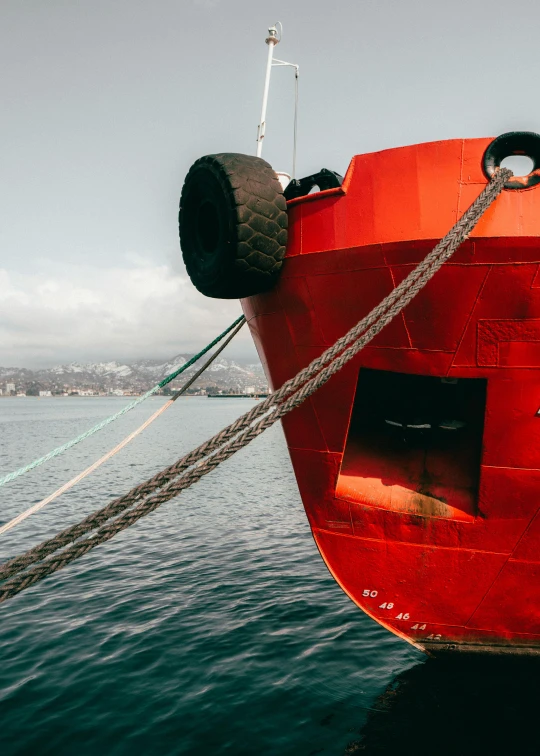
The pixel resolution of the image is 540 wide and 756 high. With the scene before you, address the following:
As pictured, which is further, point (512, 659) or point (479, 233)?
point (512, 659)

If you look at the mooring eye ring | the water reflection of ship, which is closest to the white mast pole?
the mooring eye ring

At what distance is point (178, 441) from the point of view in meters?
44.5

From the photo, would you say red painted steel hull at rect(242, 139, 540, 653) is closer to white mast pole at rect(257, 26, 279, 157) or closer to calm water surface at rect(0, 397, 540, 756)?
calm water surface at rect(0, 397, 540, 756)

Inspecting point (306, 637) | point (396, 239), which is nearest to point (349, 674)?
point (306, 637)

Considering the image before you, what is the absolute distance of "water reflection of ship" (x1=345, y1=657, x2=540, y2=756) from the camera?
5074 mm

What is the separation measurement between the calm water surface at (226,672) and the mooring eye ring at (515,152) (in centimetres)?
457

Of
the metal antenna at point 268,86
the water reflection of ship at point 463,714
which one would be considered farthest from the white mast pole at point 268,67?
the water reflection of ship at point 463,714

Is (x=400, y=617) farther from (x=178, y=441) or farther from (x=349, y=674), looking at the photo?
(x=178, y=441)

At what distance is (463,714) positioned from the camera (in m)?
5.48

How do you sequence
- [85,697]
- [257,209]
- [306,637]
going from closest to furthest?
[257,209] < [85,697] < [306,637]

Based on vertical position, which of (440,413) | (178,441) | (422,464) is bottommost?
(178,441)

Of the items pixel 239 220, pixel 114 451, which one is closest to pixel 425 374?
pixel 239 220

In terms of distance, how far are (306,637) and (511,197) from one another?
6637 millimetres

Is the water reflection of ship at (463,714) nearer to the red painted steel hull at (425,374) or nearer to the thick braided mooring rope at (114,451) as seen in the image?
the red painted steel hull at (425,374)
